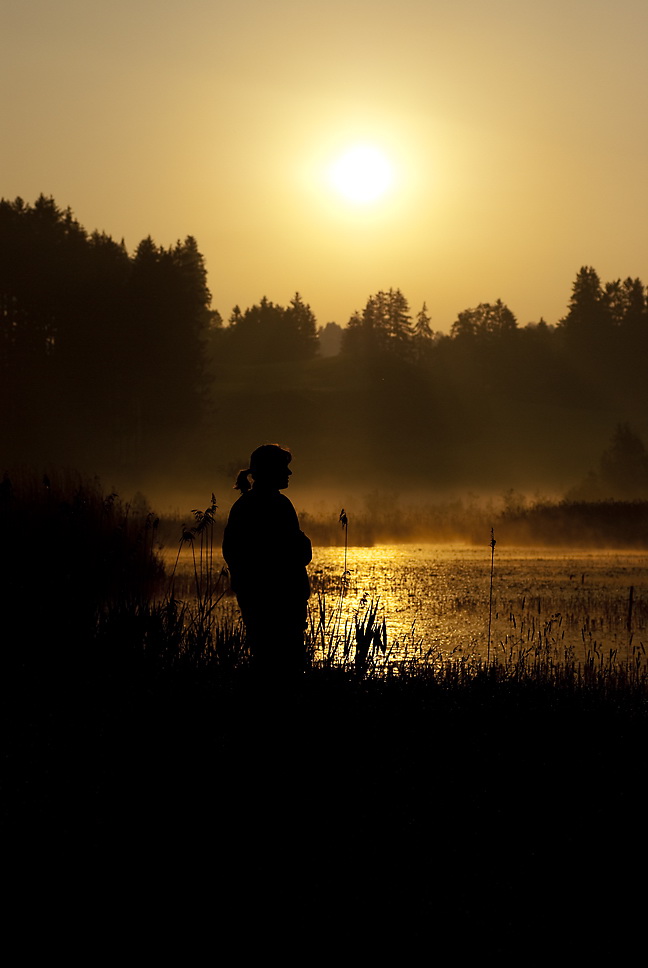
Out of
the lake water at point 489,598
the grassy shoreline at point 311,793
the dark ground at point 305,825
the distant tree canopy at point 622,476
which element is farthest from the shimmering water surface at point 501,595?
the distant tree canopy at point 622,476

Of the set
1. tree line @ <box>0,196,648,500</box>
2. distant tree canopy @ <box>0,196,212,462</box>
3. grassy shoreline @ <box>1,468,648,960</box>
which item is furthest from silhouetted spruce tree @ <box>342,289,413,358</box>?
grassy shoreline @ <box>1,468,648,960</box>

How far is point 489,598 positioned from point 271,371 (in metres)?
69.5

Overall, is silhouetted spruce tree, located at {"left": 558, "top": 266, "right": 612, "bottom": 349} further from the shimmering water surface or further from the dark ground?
the dark ground

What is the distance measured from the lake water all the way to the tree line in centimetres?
2880

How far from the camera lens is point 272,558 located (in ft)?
24.0

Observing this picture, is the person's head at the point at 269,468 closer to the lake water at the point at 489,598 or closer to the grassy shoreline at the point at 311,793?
the grassy shoreline at the point at 311,793

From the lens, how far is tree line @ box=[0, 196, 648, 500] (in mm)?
53062

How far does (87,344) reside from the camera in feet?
173

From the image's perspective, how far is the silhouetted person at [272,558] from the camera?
24.0 feet

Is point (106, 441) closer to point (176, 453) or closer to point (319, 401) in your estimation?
point (176, 453)

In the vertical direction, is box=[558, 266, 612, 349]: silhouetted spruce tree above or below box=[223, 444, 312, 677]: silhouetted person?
above

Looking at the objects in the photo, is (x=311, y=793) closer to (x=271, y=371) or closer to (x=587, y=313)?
(x=271, y=371)

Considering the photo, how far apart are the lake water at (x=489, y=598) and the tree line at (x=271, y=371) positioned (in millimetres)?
28798

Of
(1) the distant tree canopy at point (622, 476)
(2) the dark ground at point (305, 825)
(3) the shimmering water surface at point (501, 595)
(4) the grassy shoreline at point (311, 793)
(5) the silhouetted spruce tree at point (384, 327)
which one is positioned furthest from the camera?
(5) the silhouetted spruce tree at point (384, 327)
